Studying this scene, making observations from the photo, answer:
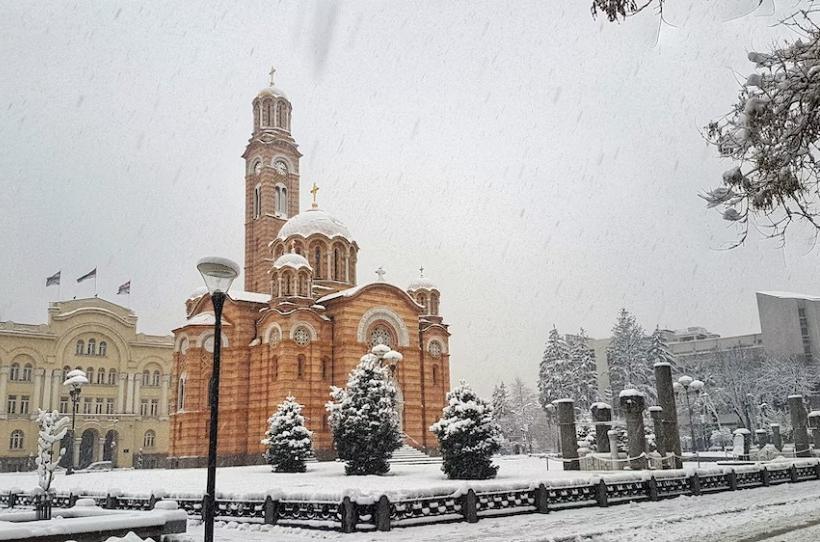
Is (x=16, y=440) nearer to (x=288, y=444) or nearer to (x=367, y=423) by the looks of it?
(x=288, y=444)

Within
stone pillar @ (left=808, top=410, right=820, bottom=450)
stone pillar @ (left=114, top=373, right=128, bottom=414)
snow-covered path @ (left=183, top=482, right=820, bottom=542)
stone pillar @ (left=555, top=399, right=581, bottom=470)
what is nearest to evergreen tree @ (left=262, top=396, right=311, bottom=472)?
stone pillar @ (left=555, top=399, right=581, bottom=470)

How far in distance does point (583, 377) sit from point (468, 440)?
40.7 meters

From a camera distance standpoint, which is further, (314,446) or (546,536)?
(314,446)

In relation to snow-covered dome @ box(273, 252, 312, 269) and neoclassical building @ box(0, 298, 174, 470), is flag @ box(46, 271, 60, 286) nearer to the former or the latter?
neoclassical building @ box(0, 298, 174, 470)

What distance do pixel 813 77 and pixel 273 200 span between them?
38.5 metres

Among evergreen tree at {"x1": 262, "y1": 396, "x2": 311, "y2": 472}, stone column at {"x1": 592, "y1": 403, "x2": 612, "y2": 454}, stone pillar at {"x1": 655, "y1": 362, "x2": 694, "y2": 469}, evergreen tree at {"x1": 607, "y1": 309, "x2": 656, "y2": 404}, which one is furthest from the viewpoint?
evergreen tree at {"x1": 607, "y1": 309, "x2": 656, "y2": 404}

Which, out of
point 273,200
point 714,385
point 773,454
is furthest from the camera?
point 714,385

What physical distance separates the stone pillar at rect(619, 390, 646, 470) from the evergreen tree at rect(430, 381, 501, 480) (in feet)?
13.5

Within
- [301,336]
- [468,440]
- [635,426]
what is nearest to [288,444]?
[301,336]

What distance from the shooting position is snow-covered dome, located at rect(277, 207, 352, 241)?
38500mm

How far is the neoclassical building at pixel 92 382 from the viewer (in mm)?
46500

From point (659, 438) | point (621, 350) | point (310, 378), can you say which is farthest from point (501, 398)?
point (659, 438)

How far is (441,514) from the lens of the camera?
12664 mm

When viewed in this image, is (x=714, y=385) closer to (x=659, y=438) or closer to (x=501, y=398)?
(x=501, y=398)
